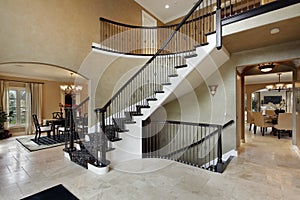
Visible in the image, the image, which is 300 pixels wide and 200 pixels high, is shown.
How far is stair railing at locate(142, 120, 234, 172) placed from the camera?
4.82 meters

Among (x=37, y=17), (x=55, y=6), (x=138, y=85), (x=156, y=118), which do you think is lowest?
(x=156, y=118)

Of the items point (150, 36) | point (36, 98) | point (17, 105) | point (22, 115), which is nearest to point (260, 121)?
point (150, 36)

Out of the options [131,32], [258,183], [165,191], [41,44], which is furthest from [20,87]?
[258,183]

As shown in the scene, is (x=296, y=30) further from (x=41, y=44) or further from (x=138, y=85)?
(x=41, y=44)

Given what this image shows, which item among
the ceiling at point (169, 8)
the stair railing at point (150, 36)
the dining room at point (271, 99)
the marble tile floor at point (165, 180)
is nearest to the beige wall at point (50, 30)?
the stair railing at point (150, 36)

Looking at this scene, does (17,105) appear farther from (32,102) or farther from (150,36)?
(150,36)

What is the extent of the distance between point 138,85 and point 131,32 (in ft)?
8.06

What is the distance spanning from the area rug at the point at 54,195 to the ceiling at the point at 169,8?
7.39 metres

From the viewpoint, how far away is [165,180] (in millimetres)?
2992

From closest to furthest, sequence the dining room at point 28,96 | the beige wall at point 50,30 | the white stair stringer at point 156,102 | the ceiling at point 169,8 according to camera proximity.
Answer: the beige wall at point 50,30 < the white stair stringer at point 156,102 < the ceiling at point 169,8 < the dining room at point 28,96

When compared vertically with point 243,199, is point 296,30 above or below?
above

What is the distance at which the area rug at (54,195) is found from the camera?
8.25 ft

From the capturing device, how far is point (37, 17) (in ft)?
12.9

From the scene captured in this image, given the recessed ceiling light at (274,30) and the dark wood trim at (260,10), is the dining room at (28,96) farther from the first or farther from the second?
the recessed ceiling light at (274,30)
